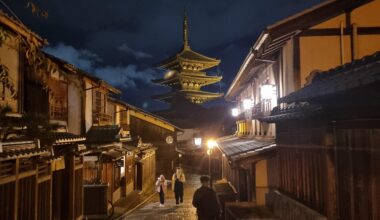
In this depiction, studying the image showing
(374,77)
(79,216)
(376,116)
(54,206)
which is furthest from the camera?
(79,216)

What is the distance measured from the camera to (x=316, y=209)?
25.8ft

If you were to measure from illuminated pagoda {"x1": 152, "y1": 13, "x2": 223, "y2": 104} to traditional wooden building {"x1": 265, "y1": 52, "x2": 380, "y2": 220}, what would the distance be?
142ft

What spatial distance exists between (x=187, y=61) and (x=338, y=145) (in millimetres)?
46340

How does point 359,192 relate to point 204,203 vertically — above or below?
above

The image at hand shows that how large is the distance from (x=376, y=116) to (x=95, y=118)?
1942 centimetres

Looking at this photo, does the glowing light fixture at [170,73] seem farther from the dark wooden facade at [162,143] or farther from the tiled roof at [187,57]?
the dark wooden facade at [162,143]

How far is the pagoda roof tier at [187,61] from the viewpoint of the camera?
169 feet

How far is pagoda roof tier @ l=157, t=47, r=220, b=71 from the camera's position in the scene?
51594mm

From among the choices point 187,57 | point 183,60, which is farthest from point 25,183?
point 187,57

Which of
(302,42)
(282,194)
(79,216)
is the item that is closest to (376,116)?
(282,194)

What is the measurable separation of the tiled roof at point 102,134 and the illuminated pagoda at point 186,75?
3002 centimetres

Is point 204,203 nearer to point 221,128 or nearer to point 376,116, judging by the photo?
point 376,116

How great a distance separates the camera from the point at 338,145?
6637 mm

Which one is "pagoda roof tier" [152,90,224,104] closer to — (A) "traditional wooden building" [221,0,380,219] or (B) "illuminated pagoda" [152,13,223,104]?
(B) "illuminated pagoda" [152,13,223,104]
